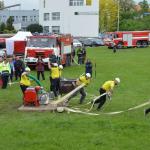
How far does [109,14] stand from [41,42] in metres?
100

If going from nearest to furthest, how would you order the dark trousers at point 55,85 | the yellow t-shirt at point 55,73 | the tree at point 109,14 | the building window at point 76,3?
1. the dark trousers at point 55,85
2. the yellow t-shirt at point 55,73
3. the building window at point 76,3
4. the tree at point 109,14

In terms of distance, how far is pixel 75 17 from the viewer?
11619 centimetres

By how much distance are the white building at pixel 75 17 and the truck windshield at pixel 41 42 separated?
75012 millimetres

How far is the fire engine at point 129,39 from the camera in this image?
73750mm

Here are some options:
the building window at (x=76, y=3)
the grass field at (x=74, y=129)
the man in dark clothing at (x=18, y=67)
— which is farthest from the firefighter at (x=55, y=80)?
the building window at (x=76, y=3)

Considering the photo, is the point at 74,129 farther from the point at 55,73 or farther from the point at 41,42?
the point at 41,42

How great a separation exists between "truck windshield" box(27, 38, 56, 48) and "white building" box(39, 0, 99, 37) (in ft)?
246

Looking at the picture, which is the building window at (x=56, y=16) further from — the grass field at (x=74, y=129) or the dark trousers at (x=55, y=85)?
the grass field at (x=74, y=129)

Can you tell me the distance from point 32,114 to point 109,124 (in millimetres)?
3308

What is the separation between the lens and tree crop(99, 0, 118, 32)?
139 meters

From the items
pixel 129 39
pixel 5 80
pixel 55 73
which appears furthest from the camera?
pixel 129 39

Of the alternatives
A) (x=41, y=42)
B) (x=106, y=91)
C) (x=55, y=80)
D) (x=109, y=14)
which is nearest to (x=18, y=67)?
(x=55, y=80)

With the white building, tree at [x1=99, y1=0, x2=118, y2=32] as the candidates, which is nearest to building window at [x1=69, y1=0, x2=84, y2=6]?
the white building

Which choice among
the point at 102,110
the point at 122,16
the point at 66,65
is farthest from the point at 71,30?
the point at 102,110
